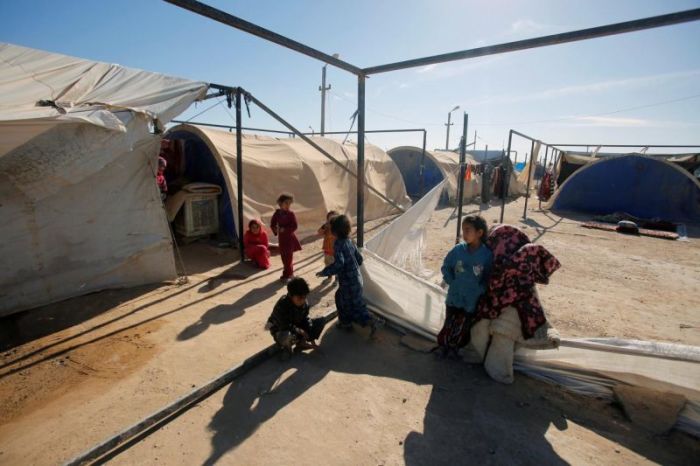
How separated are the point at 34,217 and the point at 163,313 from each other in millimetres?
1773

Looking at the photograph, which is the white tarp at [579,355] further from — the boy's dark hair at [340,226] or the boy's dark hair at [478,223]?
the boy's dark hair at [478,223]

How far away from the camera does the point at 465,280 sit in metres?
3.11

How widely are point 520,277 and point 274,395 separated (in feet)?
6.90

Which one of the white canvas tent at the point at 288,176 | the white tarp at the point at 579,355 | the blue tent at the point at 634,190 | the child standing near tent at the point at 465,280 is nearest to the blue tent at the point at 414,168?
the blue tent at the point at 634,190

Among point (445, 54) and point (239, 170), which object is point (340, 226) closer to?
point (445, 54)

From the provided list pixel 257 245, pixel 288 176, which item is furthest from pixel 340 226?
pixel 288 176

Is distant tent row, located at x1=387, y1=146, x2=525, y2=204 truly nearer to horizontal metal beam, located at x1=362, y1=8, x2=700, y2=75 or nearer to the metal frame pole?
the metal frame pole

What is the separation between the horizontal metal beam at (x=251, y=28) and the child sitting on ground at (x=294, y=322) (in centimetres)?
200

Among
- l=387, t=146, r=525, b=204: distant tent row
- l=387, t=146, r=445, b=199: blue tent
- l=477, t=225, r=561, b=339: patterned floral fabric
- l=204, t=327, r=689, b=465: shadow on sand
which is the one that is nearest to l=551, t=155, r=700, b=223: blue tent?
l=387, t=146, r=525, b=204: distant tent row

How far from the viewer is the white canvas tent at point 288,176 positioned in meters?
7.18

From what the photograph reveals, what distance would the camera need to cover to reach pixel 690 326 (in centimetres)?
435

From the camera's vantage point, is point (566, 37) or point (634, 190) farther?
point (634, 190)

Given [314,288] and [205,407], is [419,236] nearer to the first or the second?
[314,288]

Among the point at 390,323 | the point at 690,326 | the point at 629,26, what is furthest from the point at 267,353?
the point at 690,326
